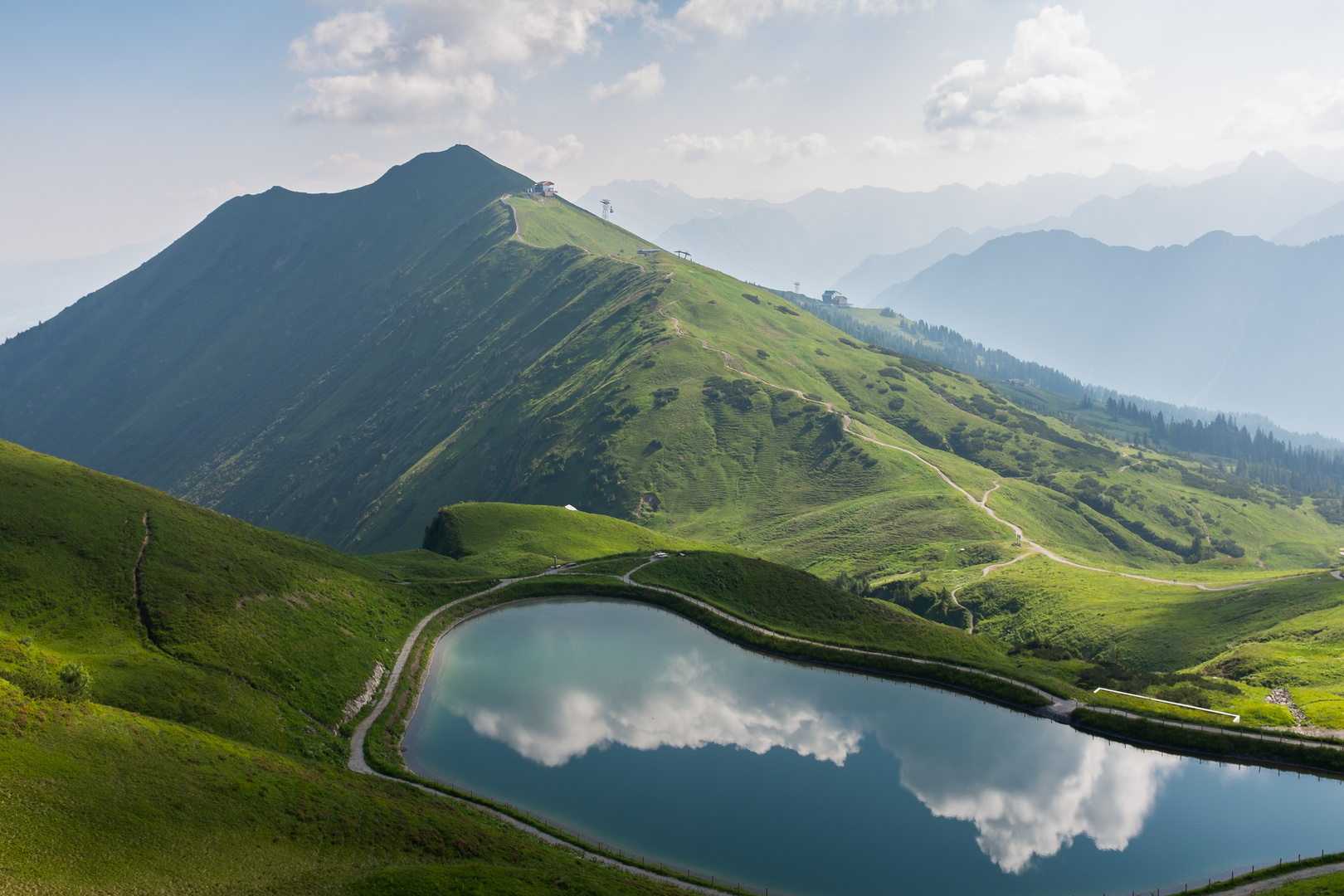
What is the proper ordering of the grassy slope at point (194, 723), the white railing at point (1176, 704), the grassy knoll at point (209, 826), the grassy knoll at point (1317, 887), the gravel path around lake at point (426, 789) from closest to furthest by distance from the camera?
the grassy knoll at point (209, 826), the grassy slope at point (194, 723), the grassy knoll at point (1317, 887), the gravel path around lake at point (426, 789), the white railing at point (1176, 704)

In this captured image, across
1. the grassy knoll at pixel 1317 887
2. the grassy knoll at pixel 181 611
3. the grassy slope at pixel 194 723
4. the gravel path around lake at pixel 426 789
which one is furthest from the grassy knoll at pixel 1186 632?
the grassy knoll at pixel 181 611

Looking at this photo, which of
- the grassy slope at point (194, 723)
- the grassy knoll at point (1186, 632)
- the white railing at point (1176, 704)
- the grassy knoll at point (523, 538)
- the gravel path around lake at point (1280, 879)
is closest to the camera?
the grassy slope at point (194, 723)

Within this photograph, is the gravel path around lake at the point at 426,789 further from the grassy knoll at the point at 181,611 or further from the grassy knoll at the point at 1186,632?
the grassy knoll at the point at 1186,632

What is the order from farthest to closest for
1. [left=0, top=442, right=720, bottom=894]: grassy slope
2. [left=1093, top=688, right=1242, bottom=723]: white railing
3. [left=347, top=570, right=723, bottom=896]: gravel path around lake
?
[left=1093, top=688, right=1242, bottom=723]: white railing, [left=347, top=570, right=723, bottom=896]: gravel path around lake, [left=0, top=442, right=720, bottom=894]: grassy slope

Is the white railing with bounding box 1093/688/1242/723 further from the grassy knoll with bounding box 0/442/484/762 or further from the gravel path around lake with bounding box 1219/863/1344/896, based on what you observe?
the grassy knoll with bounding box 0/442/484/762

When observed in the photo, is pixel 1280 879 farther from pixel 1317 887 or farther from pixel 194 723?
pixel 194 723

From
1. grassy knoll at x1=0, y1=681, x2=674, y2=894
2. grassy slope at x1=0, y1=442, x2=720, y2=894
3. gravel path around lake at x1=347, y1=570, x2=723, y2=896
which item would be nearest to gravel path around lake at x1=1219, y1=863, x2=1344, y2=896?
gravel path around lake at x1=347, y1=570, x2=723, y2=896

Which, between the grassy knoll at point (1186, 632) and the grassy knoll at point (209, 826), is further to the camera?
the grassy knoll at point (1186, 632)

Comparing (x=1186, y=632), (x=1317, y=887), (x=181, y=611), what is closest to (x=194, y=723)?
(x=181, y=611)

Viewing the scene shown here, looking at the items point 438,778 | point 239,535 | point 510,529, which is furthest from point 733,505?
point 438,778
